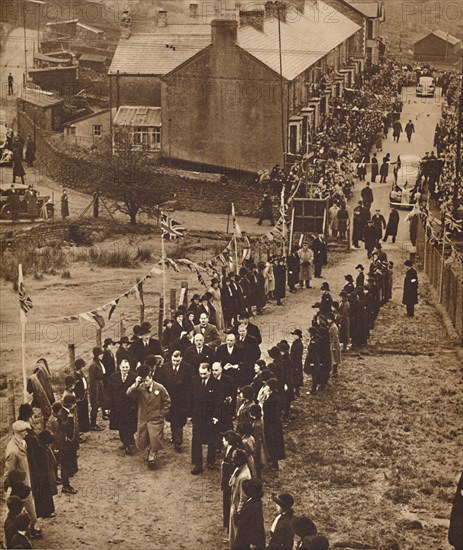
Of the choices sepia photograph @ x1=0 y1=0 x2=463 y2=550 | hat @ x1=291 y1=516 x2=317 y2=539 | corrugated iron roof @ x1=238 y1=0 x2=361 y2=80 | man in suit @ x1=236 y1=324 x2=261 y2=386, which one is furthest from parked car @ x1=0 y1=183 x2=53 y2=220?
hat @ x1=291 y1=516 x2=317 y2=539

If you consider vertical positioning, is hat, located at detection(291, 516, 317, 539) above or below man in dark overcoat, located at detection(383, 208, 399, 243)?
below

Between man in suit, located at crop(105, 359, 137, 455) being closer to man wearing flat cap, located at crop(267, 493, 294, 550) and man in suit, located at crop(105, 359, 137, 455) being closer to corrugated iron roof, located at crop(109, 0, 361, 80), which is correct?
man wearing flat cap, located at crop(267, 493, 294, 550)

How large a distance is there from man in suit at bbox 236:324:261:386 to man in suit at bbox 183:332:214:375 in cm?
45

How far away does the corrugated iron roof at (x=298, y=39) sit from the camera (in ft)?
78.8

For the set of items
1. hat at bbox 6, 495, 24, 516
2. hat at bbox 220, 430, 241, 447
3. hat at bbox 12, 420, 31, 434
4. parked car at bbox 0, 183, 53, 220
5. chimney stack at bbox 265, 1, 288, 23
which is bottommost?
hat at bbox 6, 495, 24, 516

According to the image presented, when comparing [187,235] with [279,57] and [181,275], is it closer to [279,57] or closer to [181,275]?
[181,275]

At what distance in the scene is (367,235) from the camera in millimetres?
19125

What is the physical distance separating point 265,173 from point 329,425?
496 inches

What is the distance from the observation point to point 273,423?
9.62 meters

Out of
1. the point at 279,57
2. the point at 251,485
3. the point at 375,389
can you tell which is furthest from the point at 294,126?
the point at 251,485

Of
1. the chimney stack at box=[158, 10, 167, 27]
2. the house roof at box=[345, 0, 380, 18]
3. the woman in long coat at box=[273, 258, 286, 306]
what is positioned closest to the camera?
the woman in long coat at box=[273, 258, 286, 306]

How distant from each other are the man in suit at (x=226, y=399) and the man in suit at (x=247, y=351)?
110 centimetres

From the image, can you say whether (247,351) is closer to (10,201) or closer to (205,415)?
(205,415)

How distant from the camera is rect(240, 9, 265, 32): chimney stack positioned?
2548cm
